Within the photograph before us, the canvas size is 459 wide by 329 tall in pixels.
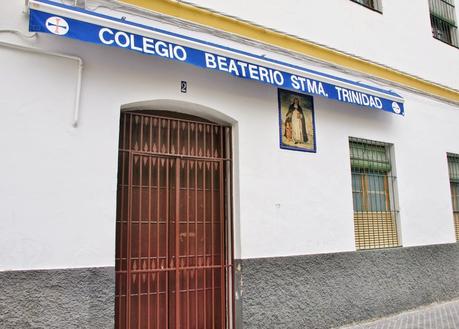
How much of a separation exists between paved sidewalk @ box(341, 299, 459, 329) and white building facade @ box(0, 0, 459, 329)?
19cm

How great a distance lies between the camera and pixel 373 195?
706 cm

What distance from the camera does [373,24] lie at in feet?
25.1

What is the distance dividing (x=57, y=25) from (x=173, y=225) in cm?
257

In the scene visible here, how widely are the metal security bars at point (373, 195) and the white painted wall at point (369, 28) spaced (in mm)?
1729

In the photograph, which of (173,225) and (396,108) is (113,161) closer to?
(173,225)

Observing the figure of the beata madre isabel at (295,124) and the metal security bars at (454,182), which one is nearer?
the figure of the beata madre isabel at (295,124)

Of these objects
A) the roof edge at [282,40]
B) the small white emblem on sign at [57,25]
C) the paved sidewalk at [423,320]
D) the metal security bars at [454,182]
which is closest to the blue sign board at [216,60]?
the small white emblem on sign at [57,25]

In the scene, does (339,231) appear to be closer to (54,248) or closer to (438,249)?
(438,249)

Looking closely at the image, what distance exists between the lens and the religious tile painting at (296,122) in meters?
5.86

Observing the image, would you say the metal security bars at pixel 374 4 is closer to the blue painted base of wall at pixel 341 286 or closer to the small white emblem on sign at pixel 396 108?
the small white emblem on sign at pixel 396 108

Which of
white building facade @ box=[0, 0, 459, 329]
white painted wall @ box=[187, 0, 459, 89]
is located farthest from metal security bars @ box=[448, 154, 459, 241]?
white painted wall @ box=[187, 0, 459, 89]

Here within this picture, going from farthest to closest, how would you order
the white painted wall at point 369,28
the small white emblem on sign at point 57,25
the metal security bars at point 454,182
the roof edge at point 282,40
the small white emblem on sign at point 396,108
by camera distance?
the metal security bars at point 454,182 < the small white emblem on sign at point 396,108 < the white painted wall at point 369,28 < the roof edge at point 282,40 < the small white emblem on sign at point 57,25

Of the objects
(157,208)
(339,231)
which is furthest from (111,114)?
(339,231)

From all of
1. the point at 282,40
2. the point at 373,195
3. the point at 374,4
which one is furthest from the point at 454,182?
the point at 282,40
